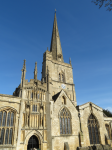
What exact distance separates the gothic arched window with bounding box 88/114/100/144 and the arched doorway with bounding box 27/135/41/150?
1101 centimetres

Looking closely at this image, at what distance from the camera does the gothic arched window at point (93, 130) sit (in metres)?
24.8

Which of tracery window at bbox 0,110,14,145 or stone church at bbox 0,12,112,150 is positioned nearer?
tracery window at bbox 0,110,14,145

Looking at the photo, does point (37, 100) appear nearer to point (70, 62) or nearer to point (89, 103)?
point (89, 103)

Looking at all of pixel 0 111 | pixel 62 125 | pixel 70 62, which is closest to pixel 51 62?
pixel 70 62

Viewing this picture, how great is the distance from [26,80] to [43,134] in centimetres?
947

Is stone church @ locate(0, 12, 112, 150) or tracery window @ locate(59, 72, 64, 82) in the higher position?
tracery window @ locate(59, 72, 64, 82)

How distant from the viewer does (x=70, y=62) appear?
125 feet

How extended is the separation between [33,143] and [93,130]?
42.2 ft

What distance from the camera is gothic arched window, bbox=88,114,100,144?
24755 millimetres

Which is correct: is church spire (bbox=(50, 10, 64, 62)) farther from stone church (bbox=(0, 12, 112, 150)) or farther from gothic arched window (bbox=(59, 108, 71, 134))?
gothic arched window (bbox=(59, 108, 71, 134))

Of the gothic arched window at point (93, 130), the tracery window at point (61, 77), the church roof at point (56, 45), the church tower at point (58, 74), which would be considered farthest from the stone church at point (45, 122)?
the church roof at point (56, 45)

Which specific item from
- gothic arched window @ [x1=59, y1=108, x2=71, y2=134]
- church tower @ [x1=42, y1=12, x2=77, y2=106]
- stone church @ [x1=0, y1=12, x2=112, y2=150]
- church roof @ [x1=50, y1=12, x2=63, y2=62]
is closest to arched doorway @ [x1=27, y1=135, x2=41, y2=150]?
stone church @ [x1=0, y1=12, x2=112, y2=150]

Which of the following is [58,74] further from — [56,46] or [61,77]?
[56,46]

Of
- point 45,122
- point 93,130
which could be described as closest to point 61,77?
point 93,130
